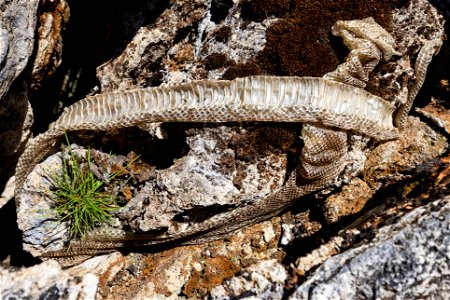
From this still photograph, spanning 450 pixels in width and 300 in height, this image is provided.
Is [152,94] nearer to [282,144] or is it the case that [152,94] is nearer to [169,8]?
[169,8]

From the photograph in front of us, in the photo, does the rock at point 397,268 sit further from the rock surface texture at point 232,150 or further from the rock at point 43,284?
the rock at point 43,284

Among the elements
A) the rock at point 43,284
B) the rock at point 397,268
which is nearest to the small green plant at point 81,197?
the rock at point 43,284

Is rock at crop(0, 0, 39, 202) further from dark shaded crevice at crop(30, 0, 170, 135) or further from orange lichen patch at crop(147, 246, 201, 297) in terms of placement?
orange lichen patch at crop(147, 246, 201, 297)

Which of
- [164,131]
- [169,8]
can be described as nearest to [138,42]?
[169,8]

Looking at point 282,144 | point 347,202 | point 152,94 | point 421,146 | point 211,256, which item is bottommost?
point 211,256

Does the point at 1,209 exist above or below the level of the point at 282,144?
below

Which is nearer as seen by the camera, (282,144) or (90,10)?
(282,144)

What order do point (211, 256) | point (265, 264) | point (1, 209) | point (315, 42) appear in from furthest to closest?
point (1, 209)
point (211, 256)
point (315, 42)
point (265, 264)
